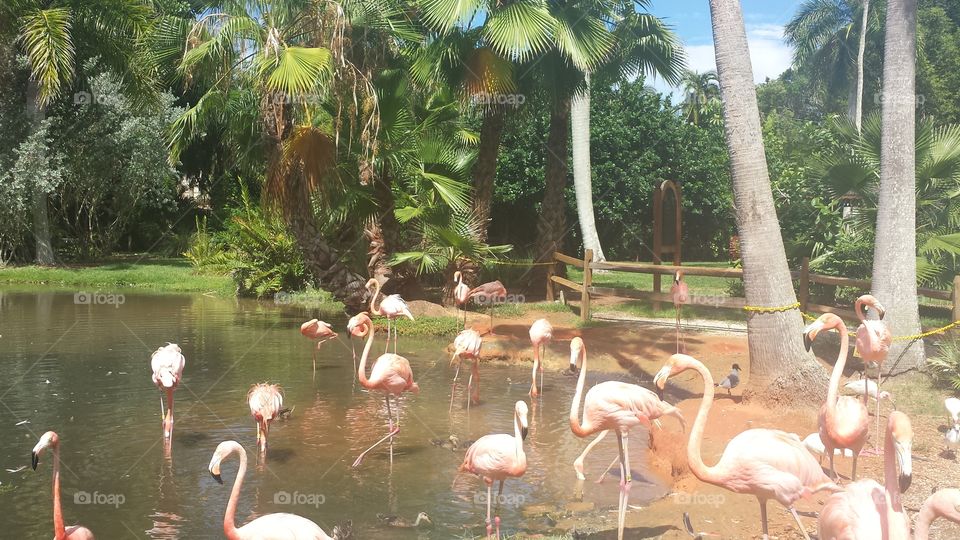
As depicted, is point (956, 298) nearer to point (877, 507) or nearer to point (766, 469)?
point (766, 469)

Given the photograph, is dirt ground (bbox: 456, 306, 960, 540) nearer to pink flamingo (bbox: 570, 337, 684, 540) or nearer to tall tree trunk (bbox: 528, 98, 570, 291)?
pink flamingo (bbox: 570, 337, 684, 540)

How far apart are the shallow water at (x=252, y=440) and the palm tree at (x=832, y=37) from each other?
33.0 meters

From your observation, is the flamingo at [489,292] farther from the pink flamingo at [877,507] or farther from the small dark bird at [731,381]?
the pink flamingo at [877,507]

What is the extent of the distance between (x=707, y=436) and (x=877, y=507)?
387 centimetres

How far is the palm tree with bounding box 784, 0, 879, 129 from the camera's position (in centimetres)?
3922

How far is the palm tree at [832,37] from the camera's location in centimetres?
3922

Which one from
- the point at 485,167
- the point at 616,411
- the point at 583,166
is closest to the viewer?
the point at 616,411

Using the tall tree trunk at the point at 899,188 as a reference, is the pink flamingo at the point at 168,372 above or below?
below

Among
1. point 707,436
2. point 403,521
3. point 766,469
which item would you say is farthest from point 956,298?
point 403,521

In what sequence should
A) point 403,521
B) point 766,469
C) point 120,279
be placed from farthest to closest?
point 120,279
point 403,521
point 766,469

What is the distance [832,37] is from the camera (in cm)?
4012

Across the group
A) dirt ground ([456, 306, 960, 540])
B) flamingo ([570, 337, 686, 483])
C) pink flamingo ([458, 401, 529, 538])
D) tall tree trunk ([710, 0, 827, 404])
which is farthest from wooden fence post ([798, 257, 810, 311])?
pink flamingo ([458, 401, 529, 538])

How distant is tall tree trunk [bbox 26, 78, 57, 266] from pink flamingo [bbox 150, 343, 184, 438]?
1579 centimetres

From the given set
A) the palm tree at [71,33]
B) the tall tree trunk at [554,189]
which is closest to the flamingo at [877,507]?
the tall tree trunk at [554,189]
